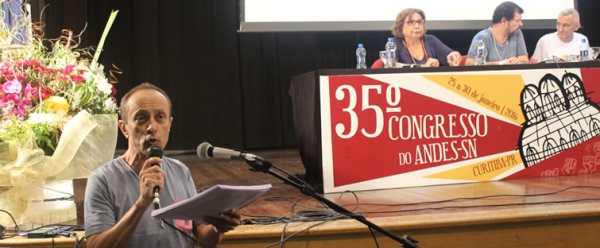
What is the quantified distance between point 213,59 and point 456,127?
3830 mm

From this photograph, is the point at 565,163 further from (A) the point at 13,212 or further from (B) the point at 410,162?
(A) the point at 13,212

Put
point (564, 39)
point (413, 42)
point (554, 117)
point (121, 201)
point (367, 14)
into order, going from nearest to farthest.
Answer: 1. point (121, 201)
2. point (554, 117)
3. point (413, 42)
4. point (564, 39)
5. point (367, 14)

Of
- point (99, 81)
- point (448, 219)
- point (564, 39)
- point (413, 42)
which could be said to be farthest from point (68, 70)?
point (564, 39)

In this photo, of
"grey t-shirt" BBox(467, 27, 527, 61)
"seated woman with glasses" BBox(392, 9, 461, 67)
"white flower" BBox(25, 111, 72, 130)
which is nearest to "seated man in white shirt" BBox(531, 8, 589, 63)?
"grey t-shirt" BBox(467, 27, 527, 61)

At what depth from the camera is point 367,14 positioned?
19.8 feet

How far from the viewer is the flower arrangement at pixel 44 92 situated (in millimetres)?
2111

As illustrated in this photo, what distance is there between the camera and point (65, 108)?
87.1 inches

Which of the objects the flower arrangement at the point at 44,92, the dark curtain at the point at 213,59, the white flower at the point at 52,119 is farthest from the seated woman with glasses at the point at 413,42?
the white flower at the point at 52,119

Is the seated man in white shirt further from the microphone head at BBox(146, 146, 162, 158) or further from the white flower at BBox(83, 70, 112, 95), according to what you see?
the microphone head at BBox(146, 146, 162, 158)

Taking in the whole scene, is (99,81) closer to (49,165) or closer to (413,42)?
(49,165)

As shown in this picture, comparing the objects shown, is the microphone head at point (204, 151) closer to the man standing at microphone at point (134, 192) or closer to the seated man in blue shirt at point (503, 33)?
the man standing at microphone at point (134, 192)

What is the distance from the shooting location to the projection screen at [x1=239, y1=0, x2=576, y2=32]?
580cm

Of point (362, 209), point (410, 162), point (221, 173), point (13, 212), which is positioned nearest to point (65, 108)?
point (13, 212)

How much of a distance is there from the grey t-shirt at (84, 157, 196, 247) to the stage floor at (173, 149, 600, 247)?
520 millimetres
